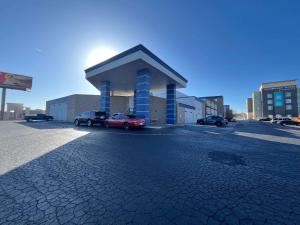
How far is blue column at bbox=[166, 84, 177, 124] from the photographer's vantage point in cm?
2252

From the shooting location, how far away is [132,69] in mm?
18344

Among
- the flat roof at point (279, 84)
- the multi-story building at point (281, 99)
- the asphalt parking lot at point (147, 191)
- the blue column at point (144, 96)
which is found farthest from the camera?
the flat roof at point (279, 84)

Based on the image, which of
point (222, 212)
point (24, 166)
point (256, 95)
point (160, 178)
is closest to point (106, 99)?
point (24, 166)

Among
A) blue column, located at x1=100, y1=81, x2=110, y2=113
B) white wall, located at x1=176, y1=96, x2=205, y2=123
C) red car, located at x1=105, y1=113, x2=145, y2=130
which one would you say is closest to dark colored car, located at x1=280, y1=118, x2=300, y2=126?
white wall, located at x1=176, y1=96, x2=205, y2=123

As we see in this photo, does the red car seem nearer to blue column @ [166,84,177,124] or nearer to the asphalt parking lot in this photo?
blue column @ [166,84,177,124]

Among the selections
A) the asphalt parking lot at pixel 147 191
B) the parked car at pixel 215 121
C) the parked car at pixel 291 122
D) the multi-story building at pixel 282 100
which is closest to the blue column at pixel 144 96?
the asphalt parking lot at pixel 147 191

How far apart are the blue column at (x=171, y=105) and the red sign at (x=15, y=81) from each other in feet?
155

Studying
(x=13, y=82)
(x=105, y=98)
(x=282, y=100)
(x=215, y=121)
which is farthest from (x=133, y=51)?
(x=282, y=100)

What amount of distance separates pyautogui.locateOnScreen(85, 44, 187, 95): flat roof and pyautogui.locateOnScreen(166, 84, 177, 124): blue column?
47.1 inches

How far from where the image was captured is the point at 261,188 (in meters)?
3.28

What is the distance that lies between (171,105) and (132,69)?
7.95 meters

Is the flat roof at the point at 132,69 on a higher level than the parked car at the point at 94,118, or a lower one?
higher

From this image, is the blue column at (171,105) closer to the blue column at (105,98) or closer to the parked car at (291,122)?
the blue column at (105,98)

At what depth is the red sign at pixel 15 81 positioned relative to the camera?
42800 millimetres
